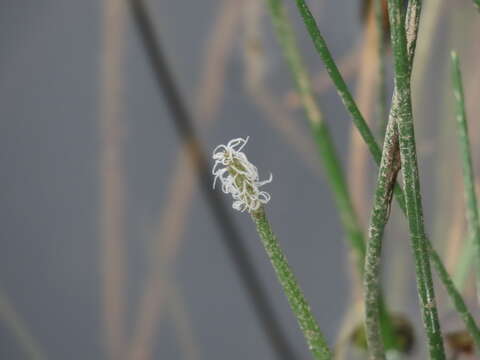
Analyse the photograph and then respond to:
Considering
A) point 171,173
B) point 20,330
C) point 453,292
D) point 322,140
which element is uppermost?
point 171,173

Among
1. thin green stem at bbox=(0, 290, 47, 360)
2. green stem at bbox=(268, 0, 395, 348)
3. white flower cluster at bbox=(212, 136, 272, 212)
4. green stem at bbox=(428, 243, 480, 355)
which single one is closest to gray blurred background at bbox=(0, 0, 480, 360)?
thin green stem at bbox=(0, 290, 47, 360)

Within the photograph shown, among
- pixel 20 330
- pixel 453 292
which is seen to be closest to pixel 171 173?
pixel 20 330

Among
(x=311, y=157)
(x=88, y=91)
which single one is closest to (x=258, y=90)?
(x=311, y=157)

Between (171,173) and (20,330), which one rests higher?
(171,173)

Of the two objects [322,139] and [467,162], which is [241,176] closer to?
[467,162]

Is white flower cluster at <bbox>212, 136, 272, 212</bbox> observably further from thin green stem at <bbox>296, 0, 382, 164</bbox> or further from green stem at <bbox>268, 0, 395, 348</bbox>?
green stem at <bbox>268, 0, 395, 348</bbox>
